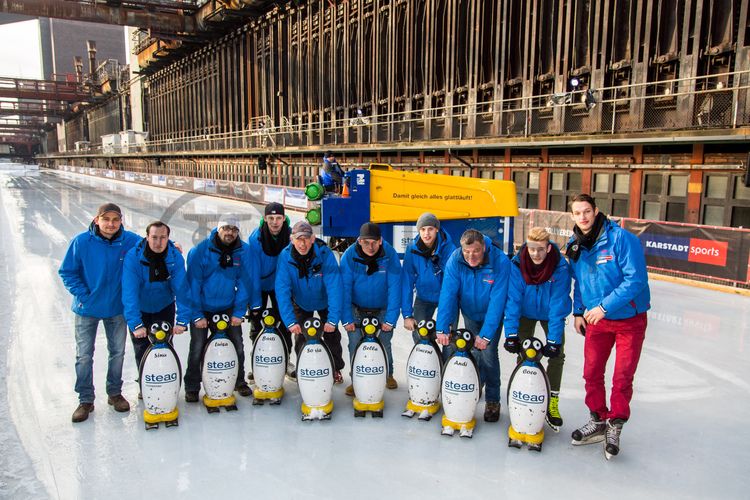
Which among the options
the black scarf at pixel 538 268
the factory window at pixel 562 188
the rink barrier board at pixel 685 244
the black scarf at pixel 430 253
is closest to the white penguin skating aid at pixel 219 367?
the black scarf at pixel 430 253

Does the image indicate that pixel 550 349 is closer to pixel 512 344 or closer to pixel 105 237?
pixel 512 344

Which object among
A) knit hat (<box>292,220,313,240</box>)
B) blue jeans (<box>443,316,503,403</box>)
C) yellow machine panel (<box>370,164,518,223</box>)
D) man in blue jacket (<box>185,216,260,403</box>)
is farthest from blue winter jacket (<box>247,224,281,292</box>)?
yellow machine panel (<box>370,164,518,223</box>)

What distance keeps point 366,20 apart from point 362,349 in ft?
75.2

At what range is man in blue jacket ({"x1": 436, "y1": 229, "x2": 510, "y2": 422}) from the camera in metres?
4.37

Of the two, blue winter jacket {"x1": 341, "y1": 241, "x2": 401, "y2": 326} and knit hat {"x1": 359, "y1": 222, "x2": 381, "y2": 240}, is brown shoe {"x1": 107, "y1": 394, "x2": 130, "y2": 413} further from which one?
knit hat {"x1": 359, "y1": 222, "x2": 381, "y2": 240}

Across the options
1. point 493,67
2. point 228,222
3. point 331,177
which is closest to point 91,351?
point 228,222

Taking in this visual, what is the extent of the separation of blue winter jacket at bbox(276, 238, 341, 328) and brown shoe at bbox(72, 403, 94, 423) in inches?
74.0

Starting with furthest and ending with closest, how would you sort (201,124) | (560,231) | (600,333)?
1. (201,124)
2. (560,231)
3. (600,333)

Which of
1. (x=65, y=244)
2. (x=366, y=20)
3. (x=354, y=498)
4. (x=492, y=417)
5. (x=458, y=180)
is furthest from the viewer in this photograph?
(x=366, y=20)

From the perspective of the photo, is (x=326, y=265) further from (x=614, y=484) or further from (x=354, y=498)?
(x=614, y=484)

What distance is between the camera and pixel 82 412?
15.4 ft

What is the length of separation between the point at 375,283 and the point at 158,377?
6.61ft

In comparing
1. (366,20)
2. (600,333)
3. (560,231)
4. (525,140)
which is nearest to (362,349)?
(600,333)

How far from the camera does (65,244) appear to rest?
559 inches
